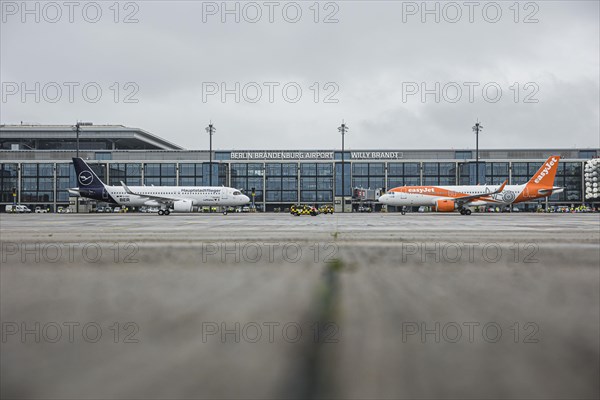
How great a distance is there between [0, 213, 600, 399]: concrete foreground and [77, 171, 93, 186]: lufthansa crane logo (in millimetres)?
57580

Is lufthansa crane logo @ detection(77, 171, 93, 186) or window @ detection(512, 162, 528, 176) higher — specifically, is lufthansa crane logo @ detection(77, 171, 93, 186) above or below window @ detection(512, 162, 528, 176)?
below

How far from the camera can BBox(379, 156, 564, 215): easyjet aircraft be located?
177 feet

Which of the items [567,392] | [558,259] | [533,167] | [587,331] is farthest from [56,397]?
[533,167]

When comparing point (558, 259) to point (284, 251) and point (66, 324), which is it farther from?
point (66, 324)

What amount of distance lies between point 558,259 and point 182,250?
32.2 ft

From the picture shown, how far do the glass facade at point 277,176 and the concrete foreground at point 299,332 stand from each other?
3787 inches

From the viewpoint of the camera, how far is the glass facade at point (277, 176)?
102 metres

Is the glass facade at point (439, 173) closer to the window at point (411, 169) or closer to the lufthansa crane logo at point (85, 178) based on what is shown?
the window at point (411, 169)

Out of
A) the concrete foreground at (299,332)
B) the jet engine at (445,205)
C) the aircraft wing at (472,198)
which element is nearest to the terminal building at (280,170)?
the jet engine at (445,205)

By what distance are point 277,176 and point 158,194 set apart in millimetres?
48928

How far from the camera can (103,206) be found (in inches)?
3716

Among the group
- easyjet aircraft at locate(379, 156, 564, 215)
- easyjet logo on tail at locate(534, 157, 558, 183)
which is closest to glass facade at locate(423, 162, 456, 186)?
easyjet aircraft at locate(379, 156, 564, 215)

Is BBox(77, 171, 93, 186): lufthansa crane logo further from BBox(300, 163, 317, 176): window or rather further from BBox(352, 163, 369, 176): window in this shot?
BBox(352, 163, 369, 176): window

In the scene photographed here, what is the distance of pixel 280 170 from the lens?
105m
